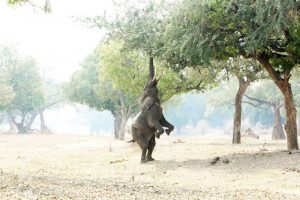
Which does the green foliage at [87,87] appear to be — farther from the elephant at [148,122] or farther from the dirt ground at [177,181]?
the dirt ground at [177,181]

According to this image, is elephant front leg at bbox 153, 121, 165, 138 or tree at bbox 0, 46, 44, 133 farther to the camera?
tree at bbox 0, 46, 44, 133

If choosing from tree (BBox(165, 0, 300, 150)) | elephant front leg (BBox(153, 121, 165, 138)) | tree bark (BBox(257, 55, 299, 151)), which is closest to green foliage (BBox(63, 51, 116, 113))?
tree bark (BBox(257, 55, 299, 151))

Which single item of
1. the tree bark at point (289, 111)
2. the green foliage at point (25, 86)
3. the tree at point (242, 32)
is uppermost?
the green foliage at point (25, 86)

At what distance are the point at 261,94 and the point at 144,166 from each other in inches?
Result: 1748

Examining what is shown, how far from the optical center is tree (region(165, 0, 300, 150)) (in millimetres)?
13648

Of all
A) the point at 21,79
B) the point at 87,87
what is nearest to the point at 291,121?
the point at 87,87

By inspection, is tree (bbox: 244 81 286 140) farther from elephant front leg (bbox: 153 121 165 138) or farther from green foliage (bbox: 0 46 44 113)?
elephant front leg (bbox: 153 121 165 138)

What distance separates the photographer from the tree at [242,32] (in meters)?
13.6

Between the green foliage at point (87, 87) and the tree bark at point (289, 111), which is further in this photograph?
the green foliage at point (87, 87)

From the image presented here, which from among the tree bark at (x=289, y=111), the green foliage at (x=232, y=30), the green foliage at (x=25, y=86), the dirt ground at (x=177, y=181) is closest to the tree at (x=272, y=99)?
the green foliage at (x=25, y=86)

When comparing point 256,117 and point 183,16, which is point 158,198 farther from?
point 256,117

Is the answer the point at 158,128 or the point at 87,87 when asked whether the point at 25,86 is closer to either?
the point at 87,87

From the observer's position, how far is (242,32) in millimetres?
15562

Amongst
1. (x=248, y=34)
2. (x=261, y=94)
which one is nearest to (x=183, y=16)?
(x=248, y=34)
